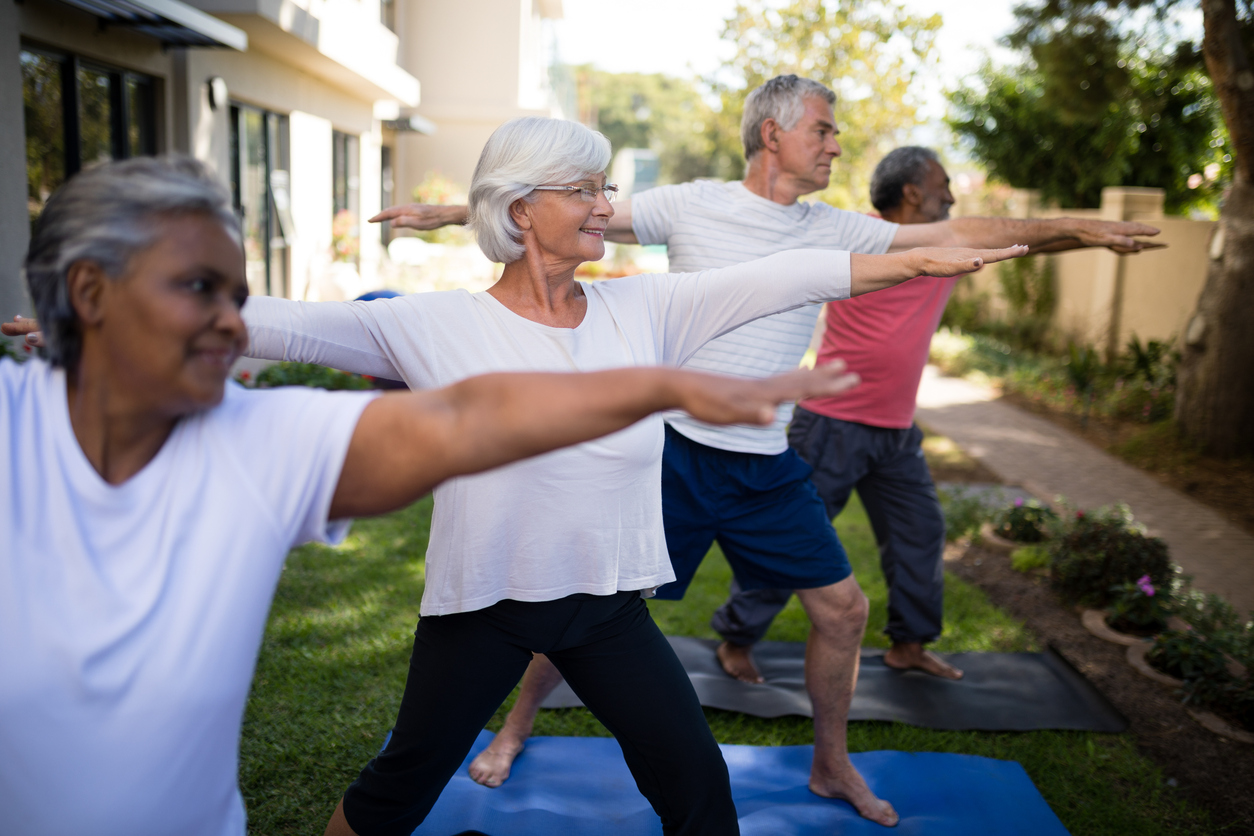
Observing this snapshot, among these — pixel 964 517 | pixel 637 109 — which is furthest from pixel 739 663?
pixel 637 109

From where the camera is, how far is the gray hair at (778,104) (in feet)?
11.3

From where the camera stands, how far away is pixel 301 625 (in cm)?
429

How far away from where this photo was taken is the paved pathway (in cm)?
585

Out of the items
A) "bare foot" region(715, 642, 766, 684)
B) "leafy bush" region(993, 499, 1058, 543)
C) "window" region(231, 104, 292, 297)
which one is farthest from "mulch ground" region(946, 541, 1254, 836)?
"window" region(231, 104, 292, 297)

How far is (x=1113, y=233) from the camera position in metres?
2.83

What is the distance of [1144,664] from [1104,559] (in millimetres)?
743

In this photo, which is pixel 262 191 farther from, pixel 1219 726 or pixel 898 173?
pixel 1219 726

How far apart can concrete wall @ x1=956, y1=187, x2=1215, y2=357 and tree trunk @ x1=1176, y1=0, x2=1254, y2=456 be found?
1764 millimetres

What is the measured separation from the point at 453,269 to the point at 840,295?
11.9 m

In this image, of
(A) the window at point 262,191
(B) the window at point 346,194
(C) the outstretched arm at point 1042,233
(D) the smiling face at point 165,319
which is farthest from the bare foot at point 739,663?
(B) the window at point 346,194

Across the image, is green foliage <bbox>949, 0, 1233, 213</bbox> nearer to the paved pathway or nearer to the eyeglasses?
the paved pathway

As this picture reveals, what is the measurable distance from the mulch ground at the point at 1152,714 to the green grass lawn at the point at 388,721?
10 centimetres

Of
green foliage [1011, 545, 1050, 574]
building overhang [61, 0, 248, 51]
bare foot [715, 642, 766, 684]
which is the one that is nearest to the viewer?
bare foot [715, 642, 766, 684]

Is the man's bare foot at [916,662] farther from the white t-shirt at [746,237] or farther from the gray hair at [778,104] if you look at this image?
the gray hair at [778,104]
